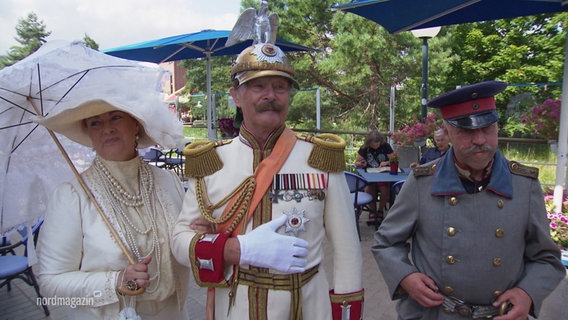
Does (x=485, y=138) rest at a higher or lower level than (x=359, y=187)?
higher

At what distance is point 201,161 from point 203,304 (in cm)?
233

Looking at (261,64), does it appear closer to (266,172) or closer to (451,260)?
(266,172)

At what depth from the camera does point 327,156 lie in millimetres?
1590

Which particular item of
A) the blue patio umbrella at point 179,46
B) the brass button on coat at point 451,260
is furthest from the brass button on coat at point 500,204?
the blue patio umbrella at point 179,46

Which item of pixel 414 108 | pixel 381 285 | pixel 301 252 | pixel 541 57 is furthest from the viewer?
pixel 541 57

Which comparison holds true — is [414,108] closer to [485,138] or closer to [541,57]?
[541,57]

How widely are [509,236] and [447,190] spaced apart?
28cm

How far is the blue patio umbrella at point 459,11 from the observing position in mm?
3598

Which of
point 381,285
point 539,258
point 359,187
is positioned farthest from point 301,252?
point 359,187

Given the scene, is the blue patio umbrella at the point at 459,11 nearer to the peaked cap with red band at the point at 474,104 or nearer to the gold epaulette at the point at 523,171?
the peaked cap with red band at the point at 474,104

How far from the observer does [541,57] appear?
44.2 feet

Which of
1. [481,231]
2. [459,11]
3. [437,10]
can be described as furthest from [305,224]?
[459,11]

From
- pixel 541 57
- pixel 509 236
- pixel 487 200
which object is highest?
pixel 541 57

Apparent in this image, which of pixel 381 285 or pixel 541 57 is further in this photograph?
pixel 541 57
